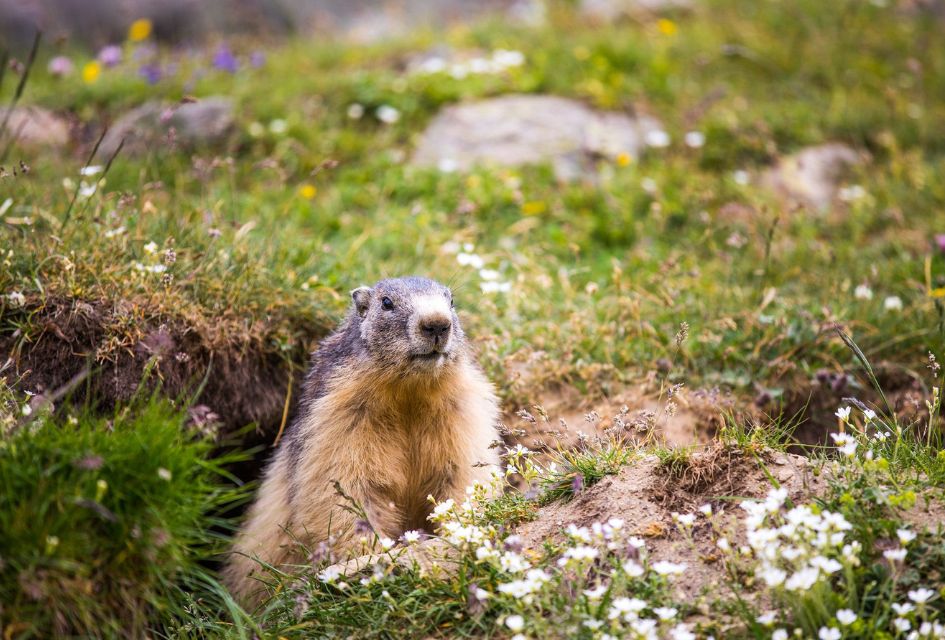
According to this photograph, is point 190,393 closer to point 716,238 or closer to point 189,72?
point 716,238

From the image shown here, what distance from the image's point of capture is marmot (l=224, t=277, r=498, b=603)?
483 centimetres

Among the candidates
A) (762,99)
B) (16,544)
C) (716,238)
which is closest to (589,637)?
(16,544)

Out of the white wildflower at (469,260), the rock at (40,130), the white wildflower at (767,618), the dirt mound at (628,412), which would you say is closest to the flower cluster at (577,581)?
the white wildflower at (767,618)

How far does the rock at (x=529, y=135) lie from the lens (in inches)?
351

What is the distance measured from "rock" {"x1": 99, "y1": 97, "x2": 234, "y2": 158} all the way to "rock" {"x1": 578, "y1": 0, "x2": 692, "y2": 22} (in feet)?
17.4

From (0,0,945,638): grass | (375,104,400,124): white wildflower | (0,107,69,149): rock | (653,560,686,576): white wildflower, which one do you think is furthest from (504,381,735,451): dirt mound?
(0,107,69,149): rock

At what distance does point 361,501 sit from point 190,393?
1.47 meters

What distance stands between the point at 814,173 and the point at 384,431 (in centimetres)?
606

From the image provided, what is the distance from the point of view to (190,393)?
5.61 meters

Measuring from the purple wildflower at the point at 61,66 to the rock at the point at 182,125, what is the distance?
646 mm

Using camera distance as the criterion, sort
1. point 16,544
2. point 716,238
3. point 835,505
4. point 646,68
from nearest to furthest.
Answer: point 16,544, point 835,505, point 716,238, point 646,68

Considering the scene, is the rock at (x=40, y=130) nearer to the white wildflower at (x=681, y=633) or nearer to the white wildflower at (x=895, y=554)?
the white wildflower at (x=681, y=633)

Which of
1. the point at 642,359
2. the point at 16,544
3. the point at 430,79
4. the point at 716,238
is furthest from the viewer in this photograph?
the point at 430,79

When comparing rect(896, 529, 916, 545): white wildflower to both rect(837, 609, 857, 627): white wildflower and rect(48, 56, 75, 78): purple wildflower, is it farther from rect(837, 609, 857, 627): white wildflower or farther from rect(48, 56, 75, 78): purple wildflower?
rect(48, 56, 75, 78): purple wildflower
